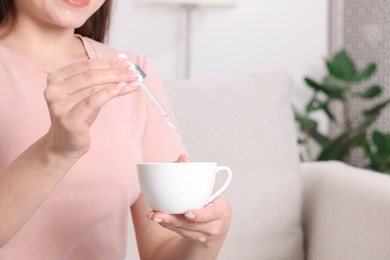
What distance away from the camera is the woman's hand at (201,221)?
90cm

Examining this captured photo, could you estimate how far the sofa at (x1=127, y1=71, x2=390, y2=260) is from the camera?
64.9 inches

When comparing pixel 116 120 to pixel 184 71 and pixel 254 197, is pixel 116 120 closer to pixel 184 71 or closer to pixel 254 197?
pixel 254 197

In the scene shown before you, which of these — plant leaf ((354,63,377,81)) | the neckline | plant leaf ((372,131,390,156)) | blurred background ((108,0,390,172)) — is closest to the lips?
the neckline

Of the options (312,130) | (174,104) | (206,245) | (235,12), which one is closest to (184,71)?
(235,12)

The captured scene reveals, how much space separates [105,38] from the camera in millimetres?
1481

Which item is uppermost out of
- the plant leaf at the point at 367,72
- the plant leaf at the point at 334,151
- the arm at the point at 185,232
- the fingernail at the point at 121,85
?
the fingernail at the point at 121,85

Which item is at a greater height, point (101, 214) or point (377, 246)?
point (101, 214)

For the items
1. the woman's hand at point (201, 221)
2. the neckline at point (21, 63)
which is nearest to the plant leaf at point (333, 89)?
the neckline at point (21, 63)

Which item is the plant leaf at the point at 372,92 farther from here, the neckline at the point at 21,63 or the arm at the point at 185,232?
the neckline at the point at 21,63

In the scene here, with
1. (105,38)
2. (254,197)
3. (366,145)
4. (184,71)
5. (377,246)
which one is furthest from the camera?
(184,71)

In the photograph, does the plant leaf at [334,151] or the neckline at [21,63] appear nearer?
the neckline at [21,63]

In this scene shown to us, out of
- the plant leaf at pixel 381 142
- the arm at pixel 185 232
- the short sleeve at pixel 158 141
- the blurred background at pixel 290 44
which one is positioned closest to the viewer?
the arm at pixel 185 232

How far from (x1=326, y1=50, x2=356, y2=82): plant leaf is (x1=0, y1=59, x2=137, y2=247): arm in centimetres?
237

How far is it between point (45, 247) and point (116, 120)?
0.80 ft
